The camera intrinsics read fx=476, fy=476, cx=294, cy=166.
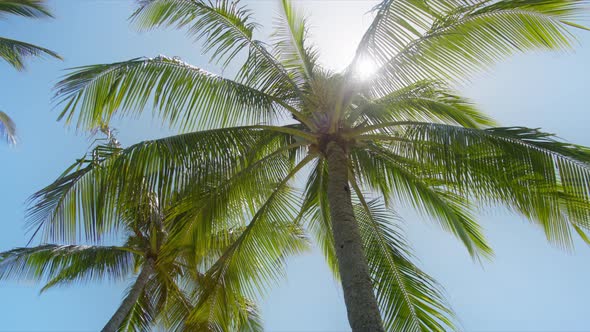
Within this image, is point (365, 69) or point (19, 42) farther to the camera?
point (19, 42)

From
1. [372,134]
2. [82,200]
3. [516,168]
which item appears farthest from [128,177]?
[516,168]

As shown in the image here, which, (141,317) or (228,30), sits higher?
(228,30)

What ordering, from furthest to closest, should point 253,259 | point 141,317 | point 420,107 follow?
point 141,317 → point 253,259 → point 420,107

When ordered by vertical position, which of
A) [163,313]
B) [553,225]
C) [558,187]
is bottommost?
[163,313]

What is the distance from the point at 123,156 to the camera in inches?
229

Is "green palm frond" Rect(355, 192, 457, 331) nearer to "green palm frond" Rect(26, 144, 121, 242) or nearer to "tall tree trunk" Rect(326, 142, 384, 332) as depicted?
"tall tree trunk" Rect(326, 142, 384, 332)

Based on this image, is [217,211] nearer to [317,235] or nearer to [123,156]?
[123,156]

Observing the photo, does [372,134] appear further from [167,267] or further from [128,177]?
[167,267]

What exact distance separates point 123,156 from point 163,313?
20.6 feet

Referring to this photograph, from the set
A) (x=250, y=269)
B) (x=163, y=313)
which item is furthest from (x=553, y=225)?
(x=163, y=313)

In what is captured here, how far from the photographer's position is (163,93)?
21.8 feet

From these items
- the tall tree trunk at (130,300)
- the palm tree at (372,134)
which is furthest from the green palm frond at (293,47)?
the tall tree trunk at (130,300)

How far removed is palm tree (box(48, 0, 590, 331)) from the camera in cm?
559

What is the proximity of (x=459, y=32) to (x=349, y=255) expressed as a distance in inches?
128
